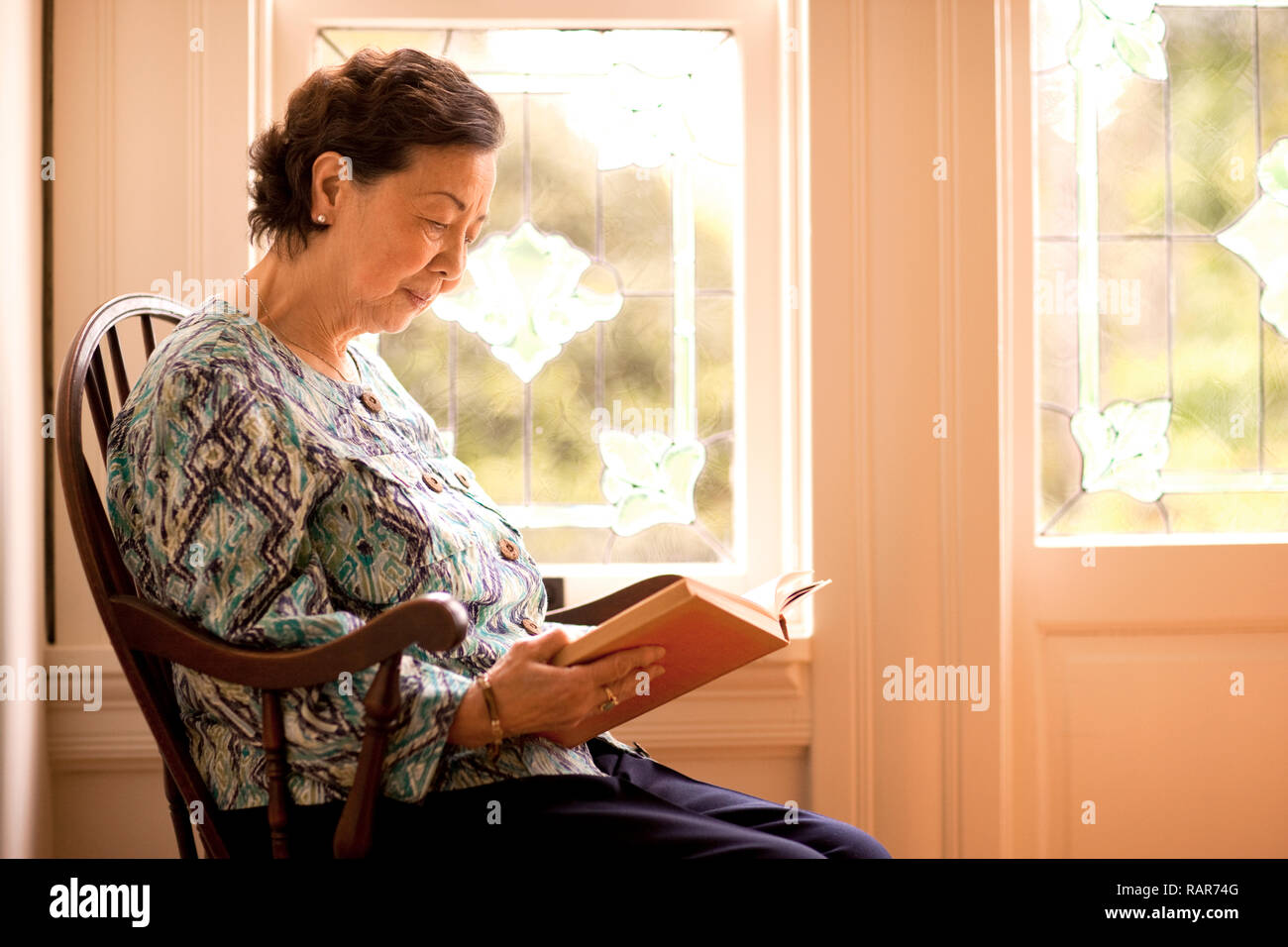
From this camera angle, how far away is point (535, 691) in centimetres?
108

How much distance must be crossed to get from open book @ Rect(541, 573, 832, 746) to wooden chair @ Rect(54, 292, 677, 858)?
0.16 metres

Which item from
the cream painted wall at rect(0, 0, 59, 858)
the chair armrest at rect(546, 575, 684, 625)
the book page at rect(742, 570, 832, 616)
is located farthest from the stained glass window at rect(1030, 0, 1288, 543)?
the cream painted wall at rect(0, 0, 59, 858)

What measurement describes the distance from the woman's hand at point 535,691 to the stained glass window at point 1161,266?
1290 millimetres

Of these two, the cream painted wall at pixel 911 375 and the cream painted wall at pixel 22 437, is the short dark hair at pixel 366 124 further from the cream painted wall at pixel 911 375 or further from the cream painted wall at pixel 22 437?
the cream painted wall at pixel 911 375

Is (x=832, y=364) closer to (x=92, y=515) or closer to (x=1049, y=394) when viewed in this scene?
(x=1049, y=394)

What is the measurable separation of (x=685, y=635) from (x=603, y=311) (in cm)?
105

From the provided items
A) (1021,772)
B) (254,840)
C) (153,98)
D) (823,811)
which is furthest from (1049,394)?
(153,98)

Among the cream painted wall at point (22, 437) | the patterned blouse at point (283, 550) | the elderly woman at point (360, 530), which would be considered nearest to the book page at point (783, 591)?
the elderly woman at point (360, 530)

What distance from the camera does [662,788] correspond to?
4.45ft

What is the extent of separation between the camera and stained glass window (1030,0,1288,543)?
2.03 meters

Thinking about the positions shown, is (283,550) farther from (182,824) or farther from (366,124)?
(366,124)

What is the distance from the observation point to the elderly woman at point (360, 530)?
3.46 feet

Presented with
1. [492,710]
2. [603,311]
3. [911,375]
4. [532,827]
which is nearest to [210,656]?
[492,710]
